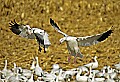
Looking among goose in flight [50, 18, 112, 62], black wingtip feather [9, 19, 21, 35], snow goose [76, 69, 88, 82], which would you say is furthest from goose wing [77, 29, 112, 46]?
black wingtip feather [9, 19, 21, 35]

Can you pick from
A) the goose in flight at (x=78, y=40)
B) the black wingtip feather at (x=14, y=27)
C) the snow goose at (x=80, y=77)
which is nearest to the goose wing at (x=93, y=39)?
the goose in flight at (x=78, y=40)

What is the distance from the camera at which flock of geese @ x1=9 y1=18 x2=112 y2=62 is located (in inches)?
62.6

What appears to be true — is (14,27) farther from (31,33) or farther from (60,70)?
(60,70)

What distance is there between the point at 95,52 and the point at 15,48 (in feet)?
1.00

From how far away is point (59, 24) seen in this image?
63.2 inches

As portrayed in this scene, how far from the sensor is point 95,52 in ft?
5.37

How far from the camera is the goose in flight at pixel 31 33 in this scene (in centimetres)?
160

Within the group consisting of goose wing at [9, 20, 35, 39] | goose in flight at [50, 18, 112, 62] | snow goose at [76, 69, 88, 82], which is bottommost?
snow goose at [76, 69, 88, 82]

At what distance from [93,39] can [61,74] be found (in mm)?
175

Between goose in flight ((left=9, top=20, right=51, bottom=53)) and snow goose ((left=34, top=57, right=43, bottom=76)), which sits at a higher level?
goose in flight ((left=9, top=20, right=51, bottom=53))

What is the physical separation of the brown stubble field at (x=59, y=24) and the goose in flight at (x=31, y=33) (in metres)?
0.02

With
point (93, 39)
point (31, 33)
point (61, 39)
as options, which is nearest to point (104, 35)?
point (93, 39)

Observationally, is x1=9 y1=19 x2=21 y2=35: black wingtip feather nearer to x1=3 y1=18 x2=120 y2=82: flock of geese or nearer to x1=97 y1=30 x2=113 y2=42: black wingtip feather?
x1=3 y1=18 x2=120 y2=82: flock of geese

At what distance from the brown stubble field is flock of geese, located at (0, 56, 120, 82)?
0.11 feet
